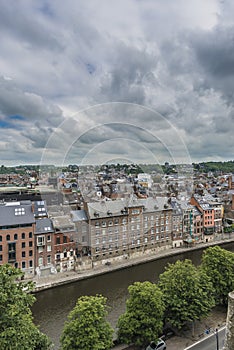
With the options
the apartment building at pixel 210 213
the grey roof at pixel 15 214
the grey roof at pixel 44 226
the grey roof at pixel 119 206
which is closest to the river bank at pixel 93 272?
the grey roof at pixel 44 226

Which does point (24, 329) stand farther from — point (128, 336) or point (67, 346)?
point (128, 336)

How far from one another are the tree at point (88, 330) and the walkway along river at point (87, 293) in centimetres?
430

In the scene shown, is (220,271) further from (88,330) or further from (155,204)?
(155,204)

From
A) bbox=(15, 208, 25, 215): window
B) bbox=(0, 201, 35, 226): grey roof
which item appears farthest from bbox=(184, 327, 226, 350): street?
bbox=(15, 208, 25, 215): window

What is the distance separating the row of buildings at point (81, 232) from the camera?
23719 millimetres

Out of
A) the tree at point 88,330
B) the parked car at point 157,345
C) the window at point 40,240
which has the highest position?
the window at point 40,240

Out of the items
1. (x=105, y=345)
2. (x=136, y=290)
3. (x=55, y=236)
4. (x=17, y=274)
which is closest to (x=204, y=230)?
(x=55, y=236)

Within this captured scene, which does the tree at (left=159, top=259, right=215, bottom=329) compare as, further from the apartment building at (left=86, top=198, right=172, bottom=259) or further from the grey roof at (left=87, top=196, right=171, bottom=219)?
the grey roof at (left=87, top=196, right=171, bottom=219)

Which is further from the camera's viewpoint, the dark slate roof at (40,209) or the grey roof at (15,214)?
the dark slate roof at (40,209)

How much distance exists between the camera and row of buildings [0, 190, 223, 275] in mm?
23719

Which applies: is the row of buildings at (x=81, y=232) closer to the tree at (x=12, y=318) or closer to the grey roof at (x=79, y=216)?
the grey roof at (x=79, y=216)

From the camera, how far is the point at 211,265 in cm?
1723

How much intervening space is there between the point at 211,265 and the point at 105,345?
9.27 m

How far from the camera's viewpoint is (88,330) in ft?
36.2
